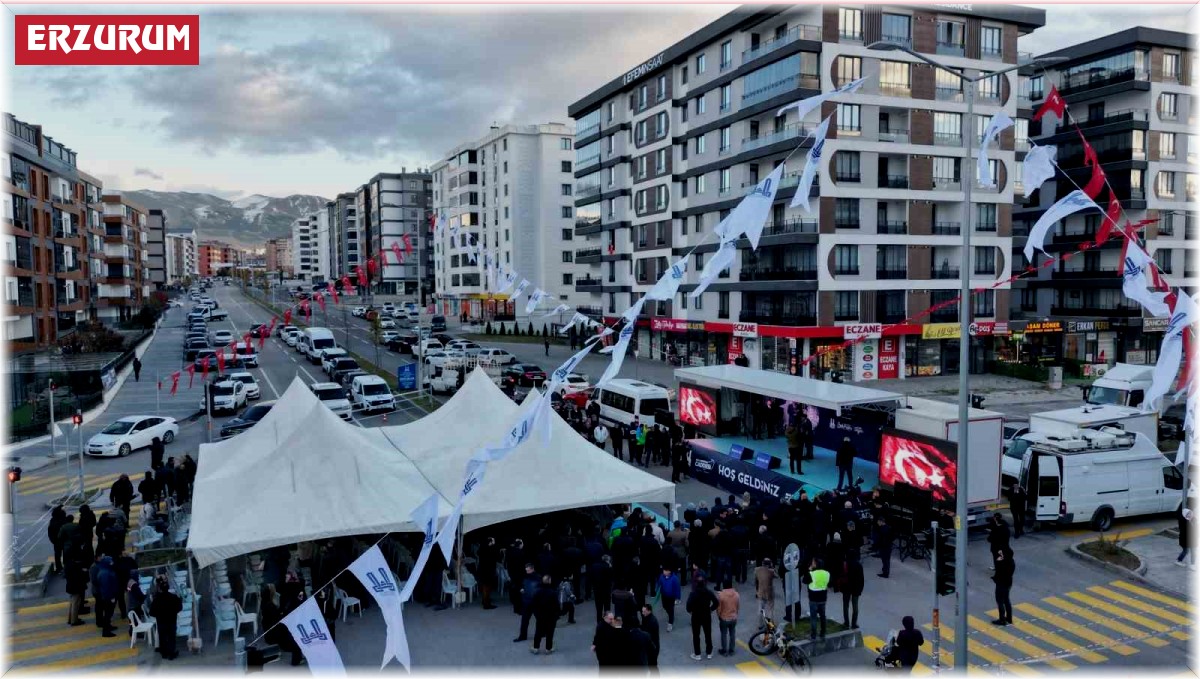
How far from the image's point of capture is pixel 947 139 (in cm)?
4866

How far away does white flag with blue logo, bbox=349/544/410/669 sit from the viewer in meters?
11.3

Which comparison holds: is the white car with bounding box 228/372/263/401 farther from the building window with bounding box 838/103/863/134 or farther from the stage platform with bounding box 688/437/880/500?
the building window with bounding box 838/103/863/134

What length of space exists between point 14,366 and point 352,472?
35816 millimetres

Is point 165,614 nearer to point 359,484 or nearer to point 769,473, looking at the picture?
point 359,484

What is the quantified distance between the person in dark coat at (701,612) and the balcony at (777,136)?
119ft

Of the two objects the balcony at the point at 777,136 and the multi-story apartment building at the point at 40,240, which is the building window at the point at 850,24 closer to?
the balcony at the point at 777,136

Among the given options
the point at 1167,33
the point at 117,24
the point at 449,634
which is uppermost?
the point at 1167,33

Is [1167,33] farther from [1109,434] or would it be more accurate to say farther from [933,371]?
[1109,434]

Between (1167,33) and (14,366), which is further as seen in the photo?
(1167,33)

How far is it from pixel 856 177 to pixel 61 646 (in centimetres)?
4191

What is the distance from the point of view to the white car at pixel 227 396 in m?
38.3

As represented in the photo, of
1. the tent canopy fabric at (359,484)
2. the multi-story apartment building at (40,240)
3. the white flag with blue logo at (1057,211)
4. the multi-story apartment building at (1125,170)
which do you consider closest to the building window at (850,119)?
the multi-story apartment building at (1125,170)

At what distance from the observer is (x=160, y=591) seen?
1354 centimetres

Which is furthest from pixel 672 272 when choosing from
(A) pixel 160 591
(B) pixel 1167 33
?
(B) pixel 1167 33
